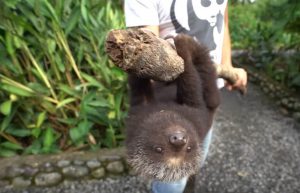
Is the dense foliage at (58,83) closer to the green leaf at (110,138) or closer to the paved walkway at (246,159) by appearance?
the green leaf at (110,138)

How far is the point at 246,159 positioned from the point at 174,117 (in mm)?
3039

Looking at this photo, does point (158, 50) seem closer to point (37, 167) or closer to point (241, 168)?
point (37, 167)

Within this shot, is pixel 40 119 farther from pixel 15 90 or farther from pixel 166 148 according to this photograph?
pixel 166 148

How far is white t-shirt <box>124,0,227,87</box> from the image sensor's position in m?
1.81

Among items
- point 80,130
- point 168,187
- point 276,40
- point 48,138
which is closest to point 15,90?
point 48,138

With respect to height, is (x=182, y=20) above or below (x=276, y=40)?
above

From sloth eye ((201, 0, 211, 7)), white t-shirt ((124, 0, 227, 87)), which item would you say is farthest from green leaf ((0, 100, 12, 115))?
sloth eye ((201, 0, 211, 7))

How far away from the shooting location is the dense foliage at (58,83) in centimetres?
353

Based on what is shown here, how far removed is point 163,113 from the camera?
4.06 feet

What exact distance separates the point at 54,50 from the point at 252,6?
695cm

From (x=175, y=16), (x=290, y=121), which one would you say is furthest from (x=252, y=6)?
(x=175, y=16)

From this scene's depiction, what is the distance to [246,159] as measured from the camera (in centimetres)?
410

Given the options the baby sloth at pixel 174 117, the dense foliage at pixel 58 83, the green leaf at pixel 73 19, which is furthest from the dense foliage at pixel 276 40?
the baby sloth at pixel 174 117

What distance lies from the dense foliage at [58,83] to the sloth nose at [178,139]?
252 centimetres
